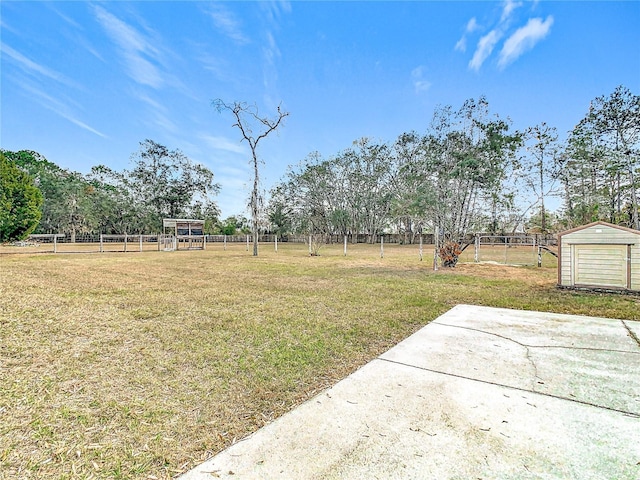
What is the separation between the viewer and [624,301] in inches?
188

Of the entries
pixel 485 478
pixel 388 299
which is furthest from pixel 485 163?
pixel 485 478

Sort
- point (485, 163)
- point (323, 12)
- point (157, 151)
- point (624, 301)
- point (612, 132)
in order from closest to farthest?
point (624, 301), point (485, 163), point (323, 12), point (612, 132), point (157, 151)

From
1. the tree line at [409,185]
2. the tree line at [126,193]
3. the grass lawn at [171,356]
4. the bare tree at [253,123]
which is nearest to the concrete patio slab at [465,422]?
the grass lawn at [171,356]

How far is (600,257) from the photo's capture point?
562cm

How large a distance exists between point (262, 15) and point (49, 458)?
40.0 ft

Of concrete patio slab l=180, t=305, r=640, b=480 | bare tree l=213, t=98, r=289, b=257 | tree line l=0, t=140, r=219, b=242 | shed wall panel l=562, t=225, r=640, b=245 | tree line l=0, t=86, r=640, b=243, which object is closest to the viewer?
concrete patio slab l=180, t=305, r=640, b=480

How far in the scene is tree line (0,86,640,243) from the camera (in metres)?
9.70

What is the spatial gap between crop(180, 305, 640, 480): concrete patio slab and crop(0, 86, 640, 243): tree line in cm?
757

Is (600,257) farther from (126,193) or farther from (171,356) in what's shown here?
(126,193)

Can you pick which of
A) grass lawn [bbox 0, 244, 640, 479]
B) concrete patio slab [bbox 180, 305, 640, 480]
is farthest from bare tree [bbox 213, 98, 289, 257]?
concrete patio slab [bbox 180, 305, 640, 480]

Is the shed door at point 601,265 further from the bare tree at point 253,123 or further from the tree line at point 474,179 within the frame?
the bare tree at point 253,123

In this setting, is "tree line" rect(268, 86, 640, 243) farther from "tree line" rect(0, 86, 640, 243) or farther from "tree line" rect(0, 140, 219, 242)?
"tree line" rect(0, 140, 219, 242)

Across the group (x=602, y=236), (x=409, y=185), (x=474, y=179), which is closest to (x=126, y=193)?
(x=409, y=185)

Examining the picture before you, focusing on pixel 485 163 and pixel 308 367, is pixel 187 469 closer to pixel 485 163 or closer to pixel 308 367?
pixel 308 367
